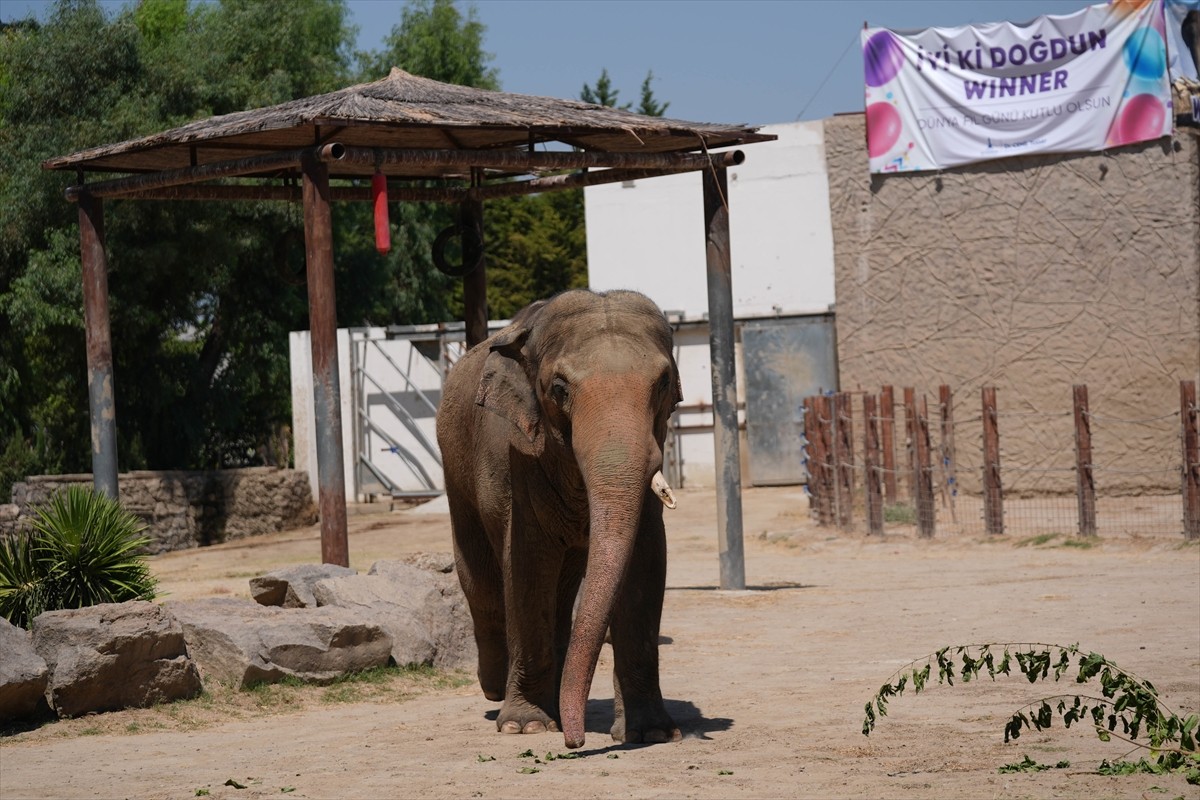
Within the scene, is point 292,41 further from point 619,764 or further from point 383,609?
point 619,764

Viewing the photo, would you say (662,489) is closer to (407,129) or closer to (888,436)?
(407,129)

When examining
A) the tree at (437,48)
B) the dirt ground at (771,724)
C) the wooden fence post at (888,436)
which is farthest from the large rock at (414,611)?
Answer: the tree at (437,48)

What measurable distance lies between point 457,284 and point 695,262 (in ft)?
49.6

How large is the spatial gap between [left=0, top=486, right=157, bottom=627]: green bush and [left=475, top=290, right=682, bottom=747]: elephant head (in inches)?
140

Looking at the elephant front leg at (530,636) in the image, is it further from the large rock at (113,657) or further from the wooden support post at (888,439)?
the wooden support post at (888,439)

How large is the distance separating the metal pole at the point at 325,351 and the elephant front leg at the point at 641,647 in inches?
179

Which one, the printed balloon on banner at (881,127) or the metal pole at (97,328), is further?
the printed balloon on banner at (881,127)

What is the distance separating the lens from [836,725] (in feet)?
22.4

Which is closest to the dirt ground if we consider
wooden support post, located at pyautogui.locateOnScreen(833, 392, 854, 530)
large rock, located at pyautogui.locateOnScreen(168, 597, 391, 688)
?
large rock, located at pyautogui.locateOnScreen(168, 597, 391, 688)

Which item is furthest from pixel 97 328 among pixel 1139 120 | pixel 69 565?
pixel 1139 120

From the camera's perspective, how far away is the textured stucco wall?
67.8 feet

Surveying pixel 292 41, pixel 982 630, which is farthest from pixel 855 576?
pixel 292 41

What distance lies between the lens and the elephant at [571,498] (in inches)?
221

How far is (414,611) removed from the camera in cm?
963
